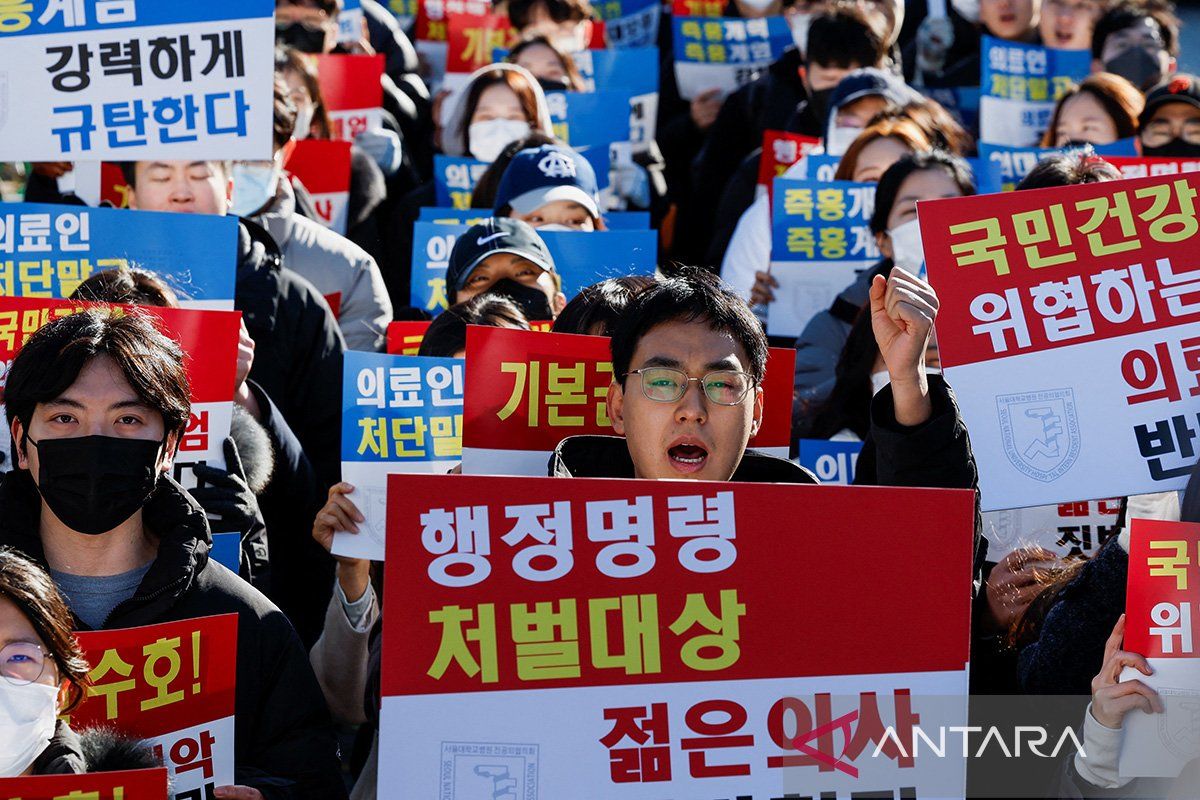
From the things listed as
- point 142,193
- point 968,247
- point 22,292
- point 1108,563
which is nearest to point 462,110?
point 142,193

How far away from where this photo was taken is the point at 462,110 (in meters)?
7.62

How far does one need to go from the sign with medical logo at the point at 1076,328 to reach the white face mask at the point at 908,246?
200cm

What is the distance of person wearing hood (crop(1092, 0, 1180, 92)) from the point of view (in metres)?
8.64

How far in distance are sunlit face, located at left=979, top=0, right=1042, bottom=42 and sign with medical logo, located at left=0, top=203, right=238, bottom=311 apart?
5697 mm

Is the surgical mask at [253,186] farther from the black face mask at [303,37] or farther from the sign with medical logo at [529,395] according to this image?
the black face mask at [303,37]

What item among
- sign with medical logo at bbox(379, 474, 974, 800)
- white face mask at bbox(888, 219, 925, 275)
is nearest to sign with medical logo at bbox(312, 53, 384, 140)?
white face mask at bbox(888, 219, 925, 275)

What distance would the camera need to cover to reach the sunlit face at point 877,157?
6586 millimetres

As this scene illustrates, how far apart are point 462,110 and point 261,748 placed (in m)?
4.72

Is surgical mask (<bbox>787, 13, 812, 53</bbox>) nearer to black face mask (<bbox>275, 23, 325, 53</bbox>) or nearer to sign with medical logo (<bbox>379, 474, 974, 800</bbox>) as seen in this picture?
black face mask (<bbox>275, 23, 325, 53</bbox>)

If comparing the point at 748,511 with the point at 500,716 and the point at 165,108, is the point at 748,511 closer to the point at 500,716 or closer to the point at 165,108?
the point at 500,716

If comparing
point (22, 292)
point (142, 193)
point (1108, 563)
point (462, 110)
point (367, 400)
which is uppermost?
point (462, 110)

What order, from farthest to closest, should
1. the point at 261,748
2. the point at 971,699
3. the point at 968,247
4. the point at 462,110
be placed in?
the point at 462,110, the point at 971,699, the point at 968,247, the point at 261,748

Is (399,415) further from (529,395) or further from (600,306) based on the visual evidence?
(600,306)


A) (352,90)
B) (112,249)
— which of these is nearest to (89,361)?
(112,249)
